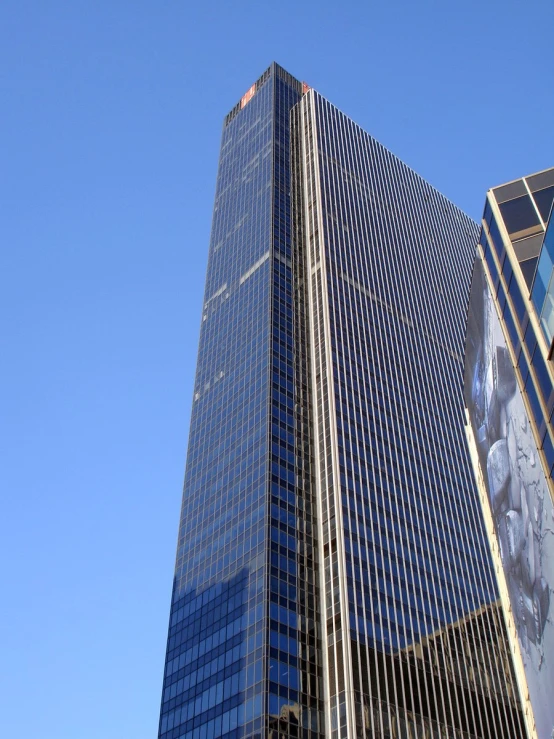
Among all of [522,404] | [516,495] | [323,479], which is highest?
[323,479]

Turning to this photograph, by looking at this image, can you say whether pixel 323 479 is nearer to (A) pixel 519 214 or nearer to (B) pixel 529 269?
(A) pixel 519 214

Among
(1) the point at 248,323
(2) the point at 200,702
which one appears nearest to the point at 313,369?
(1) the point at 248,323

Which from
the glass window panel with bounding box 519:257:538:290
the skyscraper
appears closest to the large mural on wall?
the glass window panel with bounding box 519:257:538:290

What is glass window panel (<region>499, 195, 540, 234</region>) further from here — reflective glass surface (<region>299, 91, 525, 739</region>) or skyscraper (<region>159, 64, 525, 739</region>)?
reflective glass surface (<region>299, 91, 525, 739</region>)

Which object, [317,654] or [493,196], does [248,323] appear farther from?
[493,196]

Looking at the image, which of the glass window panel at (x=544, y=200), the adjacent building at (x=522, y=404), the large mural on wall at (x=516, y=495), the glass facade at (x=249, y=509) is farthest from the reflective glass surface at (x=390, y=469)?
the glass window panel at (x=544, y=200)

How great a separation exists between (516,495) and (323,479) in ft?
180

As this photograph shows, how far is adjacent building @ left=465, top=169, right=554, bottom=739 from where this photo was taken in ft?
131

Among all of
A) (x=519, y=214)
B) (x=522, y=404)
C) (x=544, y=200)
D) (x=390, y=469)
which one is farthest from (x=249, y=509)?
(x=544, y=200)

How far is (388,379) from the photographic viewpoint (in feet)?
402

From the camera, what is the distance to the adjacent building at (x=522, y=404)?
39781mm

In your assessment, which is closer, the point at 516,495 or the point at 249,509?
the point at 516,495

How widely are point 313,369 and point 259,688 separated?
158ft

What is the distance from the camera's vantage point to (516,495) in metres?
46.1
